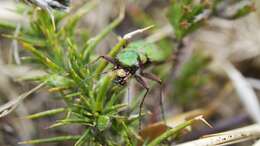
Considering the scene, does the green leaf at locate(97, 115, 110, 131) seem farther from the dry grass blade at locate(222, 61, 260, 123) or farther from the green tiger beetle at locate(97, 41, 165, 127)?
the dry grass blade at locate(222, 61, 260, 123)


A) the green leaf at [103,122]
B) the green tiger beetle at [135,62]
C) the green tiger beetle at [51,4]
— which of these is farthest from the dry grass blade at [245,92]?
the green tiger beetle at [51,4]

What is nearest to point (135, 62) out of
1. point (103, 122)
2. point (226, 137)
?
point (103, 122)

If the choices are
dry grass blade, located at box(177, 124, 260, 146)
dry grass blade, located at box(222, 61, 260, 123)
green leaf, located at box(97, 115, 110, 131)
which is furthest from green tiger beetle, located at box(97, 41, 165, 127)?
dry grass blade, located at box(222, 61, 260, 123)

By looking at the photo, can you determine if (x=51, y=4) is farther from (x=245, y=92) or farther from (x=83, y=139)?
(x=245, y=92)

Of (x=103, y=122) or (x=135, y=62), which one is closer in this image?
(x=103, y=122)

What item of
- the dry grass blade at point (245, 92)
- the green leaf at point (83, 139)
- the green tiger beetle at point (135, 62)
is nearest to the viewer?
the green leaf at point (83, 139)

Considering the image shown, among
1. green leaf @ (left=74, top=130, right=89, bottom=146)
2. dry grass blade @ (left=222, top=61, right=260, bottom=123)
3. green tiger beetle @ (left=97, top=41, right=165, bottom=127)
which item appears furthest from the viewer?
dry grass blade @ (left=222, top=61, right=260, bottom=123)

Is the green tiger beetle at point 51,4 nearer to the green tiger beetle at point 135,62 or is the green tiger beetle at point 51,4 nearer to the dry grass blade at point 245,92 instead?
the green tiger beetle at point 135,62
